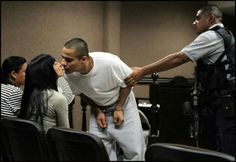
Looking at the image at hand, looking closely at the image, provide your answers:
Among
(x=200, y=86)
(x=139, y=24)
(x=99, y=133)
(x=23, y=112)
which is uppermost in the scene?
(x=139, y=24)

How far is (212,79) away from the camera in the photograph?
7.54ft

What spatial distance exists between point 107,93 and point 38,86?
0.43 m

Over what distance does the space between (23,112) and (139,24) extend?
15.0 ft

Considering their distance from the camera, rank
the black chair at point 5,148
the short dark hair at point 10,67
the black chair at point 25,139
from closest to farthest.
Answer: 1. the black chair at point 25,139
2. the black chair at point 5,148
3. the short dark hair at point 10,67

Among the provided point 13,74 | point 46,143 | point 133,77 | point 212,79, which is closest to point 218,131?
point 212,79

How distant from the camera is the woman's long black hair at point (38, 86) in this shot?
2.27m

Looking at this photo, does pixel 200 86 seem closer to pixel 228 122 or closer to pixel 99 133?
pixel 228 122

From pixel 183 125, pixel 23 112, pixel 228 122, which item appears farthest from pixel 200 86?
pixel 183 125

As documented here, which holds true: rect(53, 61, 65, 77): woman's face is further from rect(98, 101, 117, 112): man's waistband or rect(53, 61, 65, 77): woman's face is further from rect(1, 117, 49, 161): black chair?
rect(1, 117, 49, 161): black chair

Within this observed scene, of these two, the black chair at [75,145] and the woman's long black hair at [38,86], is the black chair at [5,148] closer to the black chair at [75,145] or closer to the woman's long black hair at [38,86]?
the woman's long black hair at [38,86]

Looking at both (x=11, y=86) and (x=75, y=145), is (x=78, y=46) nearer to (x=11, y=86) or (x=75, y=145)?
(x=11, y=86)

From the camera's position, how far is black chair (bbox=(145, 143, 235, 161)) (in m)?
1.11

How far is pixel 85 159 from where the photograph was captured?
152 centimetres

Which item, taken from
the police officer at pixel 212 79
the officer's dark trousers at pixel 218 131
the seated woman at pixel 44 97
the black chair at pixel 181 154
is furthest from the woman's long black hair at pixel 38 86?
the black chair at pixel 181 154
